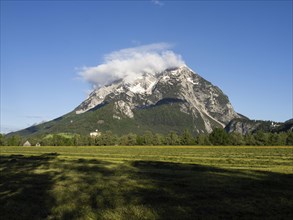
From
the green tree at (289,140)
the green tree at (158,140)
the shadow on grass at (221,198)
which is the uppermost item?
the green tree at (158,140)

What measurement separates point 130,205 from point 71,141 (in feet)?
618

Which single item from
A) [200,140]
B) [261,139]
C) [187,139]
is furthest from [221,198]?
[187,139]

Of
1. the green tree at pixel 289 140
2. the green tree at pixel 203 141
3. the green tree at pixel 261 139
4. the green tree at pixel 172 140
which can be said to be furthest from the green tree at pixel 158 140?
the green tree at pixel 289 140

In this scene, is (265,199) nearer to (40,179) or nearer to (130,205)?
(130,205)

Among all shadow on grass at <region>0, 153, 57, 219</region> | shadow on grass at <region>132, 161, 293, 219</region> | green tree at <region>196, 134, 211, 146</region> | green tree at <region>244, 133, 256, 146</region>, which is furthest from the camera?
green tree at <region>196, 134, 211, 146</region>

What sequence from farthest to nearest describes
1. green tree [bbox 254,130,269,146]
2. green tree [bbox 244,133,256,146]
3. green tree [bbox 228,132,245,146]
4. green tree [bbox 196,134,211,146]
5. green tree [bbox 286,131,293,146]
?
1. green tree [bbox 196,134,211,146]
2. green tree [bbox 228,132,245,146]
3. green tree [bbox 244,133,256,146]
4. green tree [bbox 254,130,269,146]
5. green tree [bbox 286,131,293,146]

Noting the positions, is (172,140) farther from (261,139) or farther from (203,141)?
(261,139)

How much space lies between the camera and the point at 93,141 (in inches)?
7869

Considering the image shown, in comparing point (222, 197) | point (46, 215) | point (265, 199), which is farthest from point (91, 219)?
point (265, 199)

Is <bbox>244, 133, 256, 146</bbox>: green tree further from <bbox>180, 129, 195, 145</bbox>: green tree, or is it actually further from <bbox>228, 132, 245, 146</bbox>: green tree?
<bbox>180, 129, 195, 145</bbox>: green tree

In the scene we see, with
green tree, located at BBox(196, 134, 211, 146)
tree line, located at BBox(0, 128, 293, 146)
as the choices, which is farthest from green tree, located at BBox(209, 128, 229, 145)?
green tree, located at BBox(196, 134, 211, 146)

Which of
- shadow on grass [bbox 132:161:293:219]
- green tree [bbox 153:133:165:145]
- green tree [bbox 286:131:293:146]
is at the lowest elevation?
shadow on grass [bbox 132:161:293:219]

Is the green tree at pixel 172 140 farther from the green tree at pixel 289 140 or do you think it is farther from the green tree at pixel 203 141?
the green tree at pixel 289 140

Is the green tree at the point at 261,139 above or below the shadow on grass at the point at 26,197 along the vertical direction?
above
